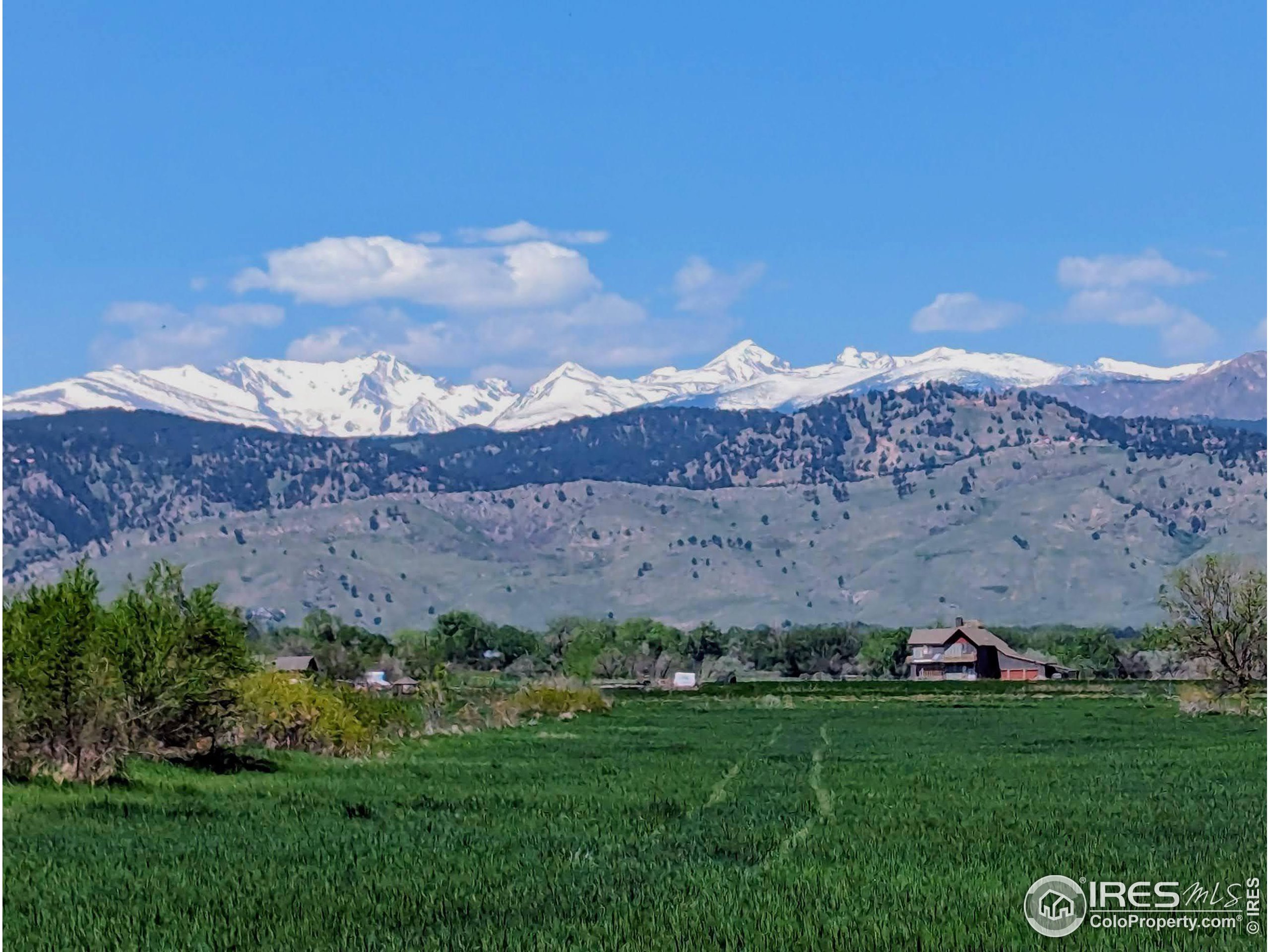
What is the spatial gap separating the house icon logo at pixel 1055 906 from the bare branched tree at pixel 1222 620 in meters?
60.4

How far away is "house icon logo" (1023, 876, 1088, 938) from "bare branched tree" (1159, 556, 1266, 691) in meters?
60.4

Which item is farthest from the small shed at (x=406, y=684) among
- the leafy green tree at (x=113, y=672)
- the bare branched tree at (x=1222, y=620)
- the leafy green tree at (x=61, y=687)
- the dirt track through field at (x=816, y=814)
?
the leafy green tree at (x=61, y=687)

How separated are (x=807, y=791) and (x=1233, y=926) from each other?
Result: 16.1 meters

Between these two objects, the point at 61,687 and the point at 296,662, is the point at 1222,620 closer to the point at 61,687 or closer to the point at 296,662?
the point at 61,687

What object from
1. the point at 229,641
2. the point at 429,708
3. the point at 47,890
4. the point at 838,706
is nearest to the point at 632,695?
the point at 838,706

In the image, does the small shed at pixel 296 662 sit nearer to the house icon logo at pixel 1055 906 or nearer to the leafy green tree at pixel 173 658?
the leafy green tree at pixel 173 658

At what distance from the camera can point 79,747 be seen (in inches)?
1233

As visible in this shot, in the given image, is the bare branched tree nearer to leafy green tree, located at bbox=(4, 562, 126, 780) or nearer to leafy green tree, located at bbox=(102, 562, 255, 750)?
leafy green tree, located at bbox=(102, 562, 255, 750)

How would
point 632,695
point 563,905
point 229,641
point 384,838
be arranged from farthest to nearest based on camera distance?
point 632,695
point 229,641
point 384,838
point 563,905

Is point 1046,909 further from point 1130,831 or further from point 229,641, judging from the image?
point 229,641

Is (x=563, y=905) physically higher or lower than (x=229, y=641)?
lower

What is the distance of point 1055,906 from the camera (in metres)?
17.2

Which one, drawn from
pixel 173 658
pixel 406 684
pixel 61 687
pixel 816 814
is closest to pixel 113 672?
pixel 61 687

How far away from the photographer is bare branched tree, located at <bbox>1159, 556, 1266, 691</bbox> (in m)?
76.2
